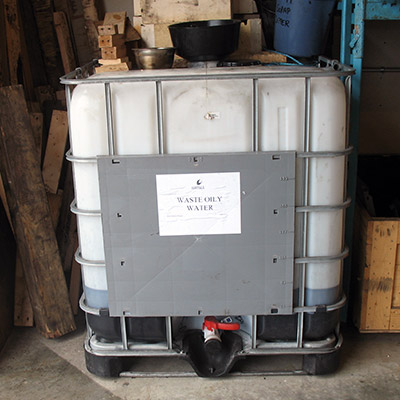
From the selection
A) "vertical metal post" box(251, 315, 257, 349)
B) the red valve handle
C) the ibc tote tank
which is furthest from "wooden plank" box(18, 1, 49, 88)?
"vertical metal post" box(251, 315, 257, 349)

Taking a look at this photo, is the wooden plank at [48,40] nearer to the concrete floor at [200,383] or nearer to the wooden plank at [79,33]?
the wooden plank at [79,33]

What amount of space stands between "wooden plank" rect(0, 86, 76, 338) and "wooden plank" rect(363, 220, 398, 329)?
5.87 feet

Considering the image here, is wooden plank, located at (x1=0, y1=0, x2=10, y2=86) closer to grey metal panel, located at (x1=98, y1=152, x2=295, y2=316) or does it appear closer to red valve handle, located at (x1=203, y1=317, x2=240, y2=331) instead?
grey metal panel, located at (x1=98, y1=152, x2=295, y2=316)

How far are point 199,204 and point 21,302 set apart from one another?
5.23ft

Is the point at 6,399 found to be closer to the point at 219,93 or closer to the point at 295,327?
the point at 295,327

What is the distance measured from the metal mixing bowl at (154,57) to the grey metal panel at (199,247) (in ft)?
2.69

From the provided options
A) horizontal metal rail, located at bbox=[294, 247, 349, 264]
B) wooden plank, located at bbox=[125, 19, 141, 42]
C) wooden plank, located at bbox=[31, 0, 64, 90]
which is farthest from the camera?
wooden plank, located at bbox=[31, 0, 64, 90]

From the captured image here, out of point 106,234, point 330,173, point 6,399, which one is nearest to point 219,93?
point 330,173

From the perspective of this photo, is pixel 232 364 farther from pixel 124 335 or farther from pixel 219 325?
pixel 124 335

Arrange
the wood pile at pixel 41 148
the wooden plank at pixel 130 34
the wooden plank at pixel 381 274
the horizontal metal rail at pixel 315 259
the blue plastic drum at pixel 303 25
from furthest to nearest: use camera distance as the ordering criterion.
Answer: the wooden plank at pixel 130 34 → the blue plastic drum at pixel 303 25 → the wood pile at pixel 41 148 → the wooden plank at pixel 381 274 → the horizontal metal rail at pixel 315 259

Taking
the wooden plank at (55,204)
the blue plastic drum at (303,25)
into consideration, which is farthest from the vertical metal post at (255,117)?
the wooden plank at (55,204)

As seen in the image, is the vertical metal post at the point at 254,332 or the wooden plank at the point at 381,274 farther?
the wooden plank at the point at 381,274

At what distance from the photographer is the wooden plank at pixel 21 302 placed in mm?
3371

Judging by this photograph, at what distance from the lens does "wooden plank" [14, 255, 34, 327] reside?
133 inches
